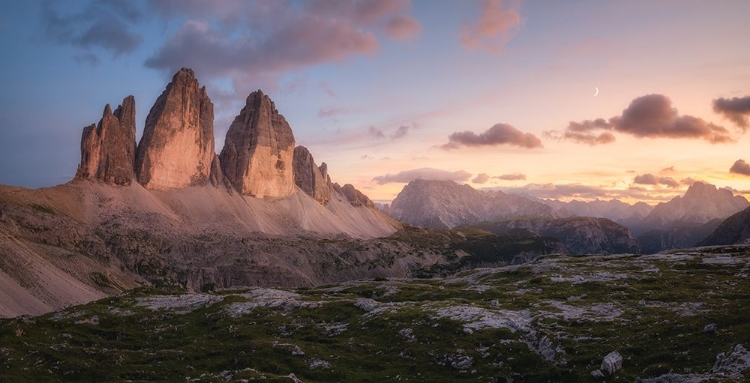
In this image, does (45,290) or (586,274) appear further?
(45,290)

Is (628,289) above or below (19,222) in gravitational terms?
below

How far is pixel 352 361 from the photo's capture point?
151ft

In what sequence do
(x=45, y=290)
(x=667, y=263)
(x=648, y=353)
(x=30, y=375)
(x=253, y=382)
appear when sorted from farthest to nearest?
(x=45, y=290) < (x=667, y=263) < (x=30, y=375) < (x=648, y=353) < (x=253, y=382)

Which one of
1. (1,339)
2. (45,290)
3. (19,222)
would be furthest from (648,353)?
(19,222)

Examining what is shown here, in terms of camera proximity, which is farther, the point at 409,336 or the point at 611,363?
the point at 409,336

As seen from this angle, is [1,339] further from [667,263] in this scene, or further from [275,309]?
[667,263]

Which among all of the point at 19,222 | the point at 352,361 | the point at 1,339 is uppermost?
the point at 19,222

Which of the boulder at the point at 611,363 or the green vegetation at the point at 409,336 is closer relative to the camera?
the boulder at the point at 611,363

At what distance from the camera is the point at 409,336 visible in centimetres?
5178

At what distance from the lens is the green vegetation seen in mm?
40156

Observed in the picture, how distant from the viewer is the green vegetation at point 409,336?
40.2m

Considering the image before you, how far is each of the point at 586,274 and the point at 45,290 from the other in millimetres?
136840

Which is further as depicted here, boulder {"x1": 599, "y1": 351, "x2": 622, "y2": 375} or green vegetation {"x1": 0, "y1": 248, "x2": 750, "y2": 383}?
green vegetation {"x1": 0, "y1": 248, "x2": 750, "y2": 383}

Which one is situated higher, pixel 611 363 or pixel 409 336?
pixel 611 363
